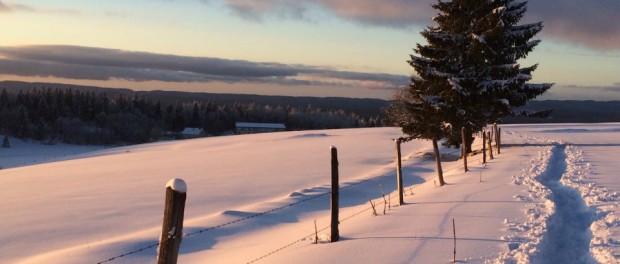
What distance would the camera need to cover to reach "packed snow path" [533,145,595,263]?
7742 millimetres

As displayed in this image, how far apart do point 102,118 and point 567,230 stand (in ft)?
362

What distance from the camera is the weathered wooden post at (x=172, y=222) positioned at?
15.5ft

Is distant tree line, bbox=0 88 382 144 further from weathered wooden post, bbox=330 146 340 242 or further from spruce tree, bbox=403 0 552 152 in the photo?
weathered wooden post, bbox=330 146 340 242

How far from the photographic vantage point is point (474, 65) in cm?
2630

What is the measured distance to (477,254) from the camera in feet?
25.1

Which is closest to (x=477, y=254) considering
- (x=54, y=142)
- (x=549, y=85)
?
(x=549, y=85)

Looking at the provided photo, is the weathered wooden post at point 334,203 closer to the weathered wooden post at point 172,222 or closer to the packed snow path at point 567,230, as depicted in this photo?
the packed snow path at point 567,230

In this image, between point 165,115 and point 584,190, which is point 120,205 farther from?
point 165,115

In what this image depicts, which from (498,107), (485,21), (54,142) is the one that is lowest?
(54,142)

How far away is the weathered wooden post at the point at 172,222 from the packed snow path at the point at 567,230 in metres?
4.94

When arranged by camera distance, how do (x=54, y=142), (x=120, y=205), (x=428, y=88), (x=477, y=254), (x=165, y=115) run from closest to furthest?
(x=477, y=254) < (x=120, y=205) < (x=428, y=88) < (x=54, y=142) < (x=165, y=115)

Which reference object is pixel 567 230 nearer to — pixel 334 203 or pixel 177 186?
pixel 334 203

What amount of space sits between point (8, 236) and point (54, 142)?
9467cm

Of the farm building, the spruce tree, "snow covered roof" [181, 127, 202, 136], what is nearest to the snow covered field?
the spruce tree
